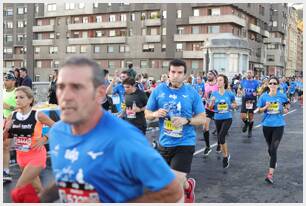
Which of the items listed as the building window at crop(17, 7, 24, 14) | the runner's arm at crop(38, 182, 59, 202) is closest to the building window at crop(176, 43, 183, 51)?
the building window at crop(17, 7, 24, 14)

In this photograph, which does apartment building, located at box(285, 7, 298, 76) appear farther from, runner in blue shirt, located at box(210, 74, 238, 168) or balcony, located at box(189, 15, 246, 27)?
runner in blue shirt, located at box(210, 74, 238, 168)

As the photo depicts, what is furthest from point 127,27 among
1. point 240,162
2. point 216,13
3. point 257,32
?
point 240,162

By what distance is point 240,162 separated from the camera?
9.99 m

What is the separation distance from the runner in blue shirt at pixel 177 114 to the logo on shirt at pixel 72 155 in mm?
3195

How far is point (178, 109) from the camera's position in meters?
6.16

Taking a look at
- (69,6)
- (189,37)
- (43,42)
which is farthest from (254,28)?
(43,42)

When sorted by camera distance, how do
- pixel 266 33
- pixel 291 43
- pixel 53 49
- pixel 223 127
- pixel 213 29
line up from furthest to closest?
pixel 291 43 → pixel 266 33 → pixel 53 49 → pixel 213 29 → pixel 223 127

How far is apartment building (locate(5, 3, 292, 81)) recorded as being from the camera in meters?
62.5

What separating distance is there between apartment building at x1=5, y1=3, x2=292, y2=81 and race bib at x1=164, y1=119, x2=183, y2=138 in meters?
52.1

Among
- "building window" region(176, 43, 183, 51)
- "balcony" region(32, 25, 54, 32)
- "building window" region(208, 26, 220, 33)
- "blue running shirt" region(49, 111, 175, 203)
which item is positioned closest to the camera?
"blue running shirt" region(49, 111, 175, 203)

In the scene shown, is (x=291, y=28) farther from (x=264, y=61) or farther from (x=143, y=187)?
(x=143, y=187)

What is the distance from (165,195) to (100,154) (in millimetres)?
410

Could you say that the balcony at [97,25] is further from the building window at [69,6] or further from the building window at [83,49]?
→ the building window at [83,49]

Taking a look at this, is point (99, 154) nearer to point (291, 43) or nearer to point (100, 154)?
point (100, 154)
